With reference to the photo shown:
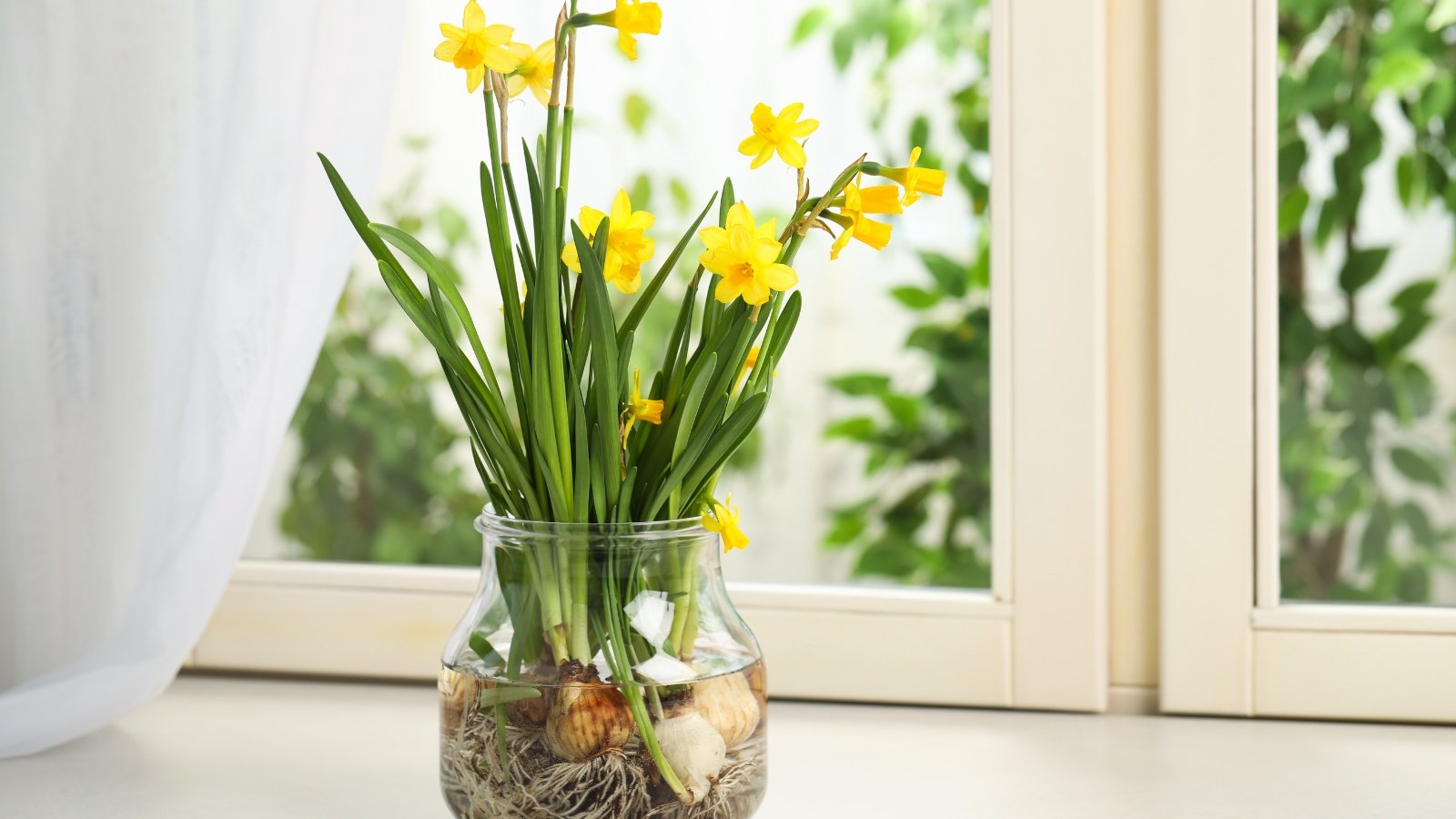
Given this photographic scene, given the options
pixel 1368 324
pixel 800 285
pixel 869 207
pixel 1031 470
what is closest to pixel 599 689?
pixel 869 207

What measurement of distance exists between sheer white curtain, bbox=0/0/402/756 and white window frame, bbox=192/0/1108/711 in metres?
0.41

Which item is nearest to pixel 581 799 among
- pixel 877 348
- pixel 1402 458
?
pixel 877 348

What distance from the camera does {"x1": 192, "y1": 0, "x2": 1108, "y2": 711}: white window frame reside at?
34.8 inches

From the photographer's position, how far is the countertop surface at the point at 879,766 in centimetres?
73

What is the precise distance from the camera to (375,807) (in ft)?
2.41

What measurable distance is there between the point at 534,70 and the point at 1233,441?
0.58 metres

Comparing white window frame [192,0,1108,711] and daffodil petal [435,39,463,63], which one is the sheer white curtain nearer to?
daffodil petal [435,39,463,63]

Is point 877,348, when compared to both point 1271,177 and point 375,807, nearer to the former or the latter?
point 1271,177

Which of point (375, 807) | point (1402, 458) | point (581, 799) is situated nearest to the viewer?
point (581, 799)

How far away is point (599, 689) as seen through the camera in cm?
57

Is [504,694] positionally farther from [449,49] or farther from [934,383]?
[934,383]

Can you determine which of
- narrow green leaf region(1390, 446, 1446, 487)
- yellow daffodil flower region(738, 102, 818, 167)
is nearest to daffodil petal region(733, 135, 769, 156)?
yellow daffodil flower region(738, 102, 818, 167)

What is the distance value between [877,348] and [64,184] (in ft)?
2.15

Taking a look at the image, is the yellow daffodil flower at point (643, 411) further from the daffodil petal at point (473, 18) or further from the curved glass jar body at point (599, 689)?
the daffodil petal at point (473, 18)
